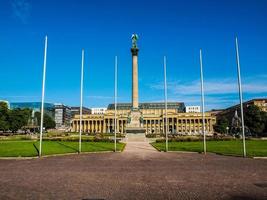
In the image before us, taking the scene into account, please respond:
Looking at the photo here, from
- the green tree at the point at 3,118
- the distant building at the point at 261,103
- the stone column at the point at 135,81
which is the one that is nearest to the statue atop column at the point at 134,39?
the stone column at the point at 135,81

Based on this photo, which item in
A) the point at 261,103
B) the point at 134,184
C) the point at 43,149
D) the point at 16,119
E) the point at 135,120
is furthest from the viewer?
the point at 261,103

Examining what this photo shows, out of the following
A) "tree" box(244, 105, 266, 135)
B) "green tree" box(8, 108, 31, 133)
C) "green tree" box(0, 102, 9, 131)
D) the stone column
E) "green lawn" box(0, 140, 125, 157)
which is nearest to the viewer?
"green lawn" box(0, 140, 125, 157)

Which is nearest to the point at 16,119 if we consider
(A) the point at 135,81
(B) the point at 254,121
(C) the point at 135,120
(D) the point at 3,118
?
(D) the point at 3,118

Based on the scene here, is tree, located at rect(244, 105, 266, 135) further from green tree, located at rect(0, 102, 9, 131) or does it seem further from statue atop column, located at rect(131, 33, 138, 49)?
green tree, located at rect(0, 102, 9, 131)

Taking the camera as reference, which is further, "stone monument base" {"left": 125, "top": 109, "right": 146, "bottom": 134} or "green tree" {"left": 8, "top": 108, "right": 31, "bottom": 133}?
"green tree" {"left": 8, "top": 108, "right": 31, "bottom": 133}

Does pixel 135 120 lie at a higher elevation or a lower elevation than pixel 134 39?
lower

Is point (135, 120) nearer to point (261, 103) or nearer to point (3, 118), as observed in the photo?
point (3, 118)

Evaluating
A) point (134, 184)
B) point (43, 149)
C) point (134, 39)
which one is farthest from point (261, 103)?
point (134, 184)

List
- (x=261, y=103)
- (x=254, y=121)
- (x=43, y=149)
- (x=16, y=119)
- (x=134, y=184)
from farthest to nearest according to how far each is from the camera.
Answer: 1. (x=261, y=103)
2. (x=16, y=119)
3. (x=254, y=121)
4. (x=43, y=149)
5. (x=134, y=184)

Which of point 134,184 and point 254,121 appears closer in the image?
point 134,184

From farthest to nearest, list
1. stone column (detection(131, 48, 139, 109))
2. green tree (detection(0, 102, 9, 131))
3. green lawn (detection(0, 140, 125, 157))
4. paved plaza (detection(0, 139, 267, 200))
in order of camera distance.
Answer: green tree (detection(0, 102, 9, 131)) < stone column (detection(131, 48, 139, 109)) < green lawn (detection(0, 140, 125, 157)) < paved plaza (detection(0, 139, 267, 200))

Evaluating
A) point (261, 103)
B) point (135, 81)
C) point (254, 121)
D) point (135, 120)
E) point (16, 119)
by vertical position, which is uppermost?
point (261, 103)

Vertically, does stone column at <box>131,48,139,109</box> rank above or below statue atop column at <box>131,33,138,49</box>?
below

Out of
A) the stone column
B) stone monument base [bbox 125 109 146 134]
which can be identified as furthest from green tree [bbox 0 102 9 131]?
the stone column
